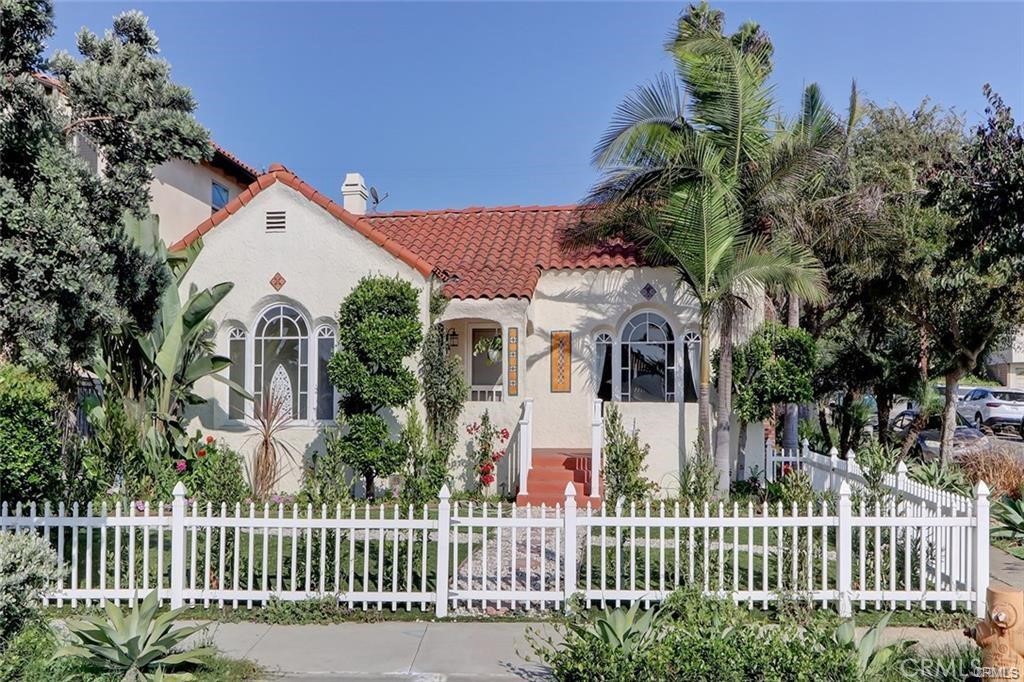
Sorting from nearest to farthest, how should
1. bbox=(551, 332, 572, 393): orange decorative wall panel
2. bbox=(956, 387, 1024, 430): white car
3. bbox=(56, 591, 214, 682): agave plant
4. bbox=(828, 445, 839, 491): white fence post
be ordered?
bbox=(56, 591, 214, 682): agave plant, bbox=(828, 445, 839, 491): white fence post, bbox=(551, 332, 572, 393): orange decorative wall panel, bbox=(956, 387, 1024, 430): white car

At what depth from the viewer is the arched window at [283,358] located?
13508 mm

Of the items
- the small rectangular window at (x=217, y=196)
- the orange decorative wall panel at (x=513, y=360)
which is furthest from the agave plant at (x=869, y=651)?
the small rectangular window at (x=217, y=196)

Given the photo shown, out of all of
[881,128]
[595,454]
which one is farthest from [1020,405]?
[595,454]

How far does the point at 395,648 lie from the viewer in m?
6.18

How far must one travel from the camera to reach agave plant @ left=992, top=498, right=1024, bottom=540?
10.3 meters

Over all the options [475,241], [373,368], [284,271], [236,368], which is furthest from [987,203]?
[236,368]

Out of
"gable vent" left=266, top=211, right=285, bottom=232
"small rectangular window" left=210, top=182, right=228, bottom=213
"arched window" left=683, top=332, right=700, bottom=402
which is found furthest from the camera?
"small rectangular window" left=210, top=182, right=228, bottom=213

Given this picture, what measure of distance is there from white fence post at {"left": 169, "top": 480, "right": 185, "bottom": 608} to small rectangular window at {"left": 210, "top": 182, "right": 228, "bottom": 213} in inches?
551

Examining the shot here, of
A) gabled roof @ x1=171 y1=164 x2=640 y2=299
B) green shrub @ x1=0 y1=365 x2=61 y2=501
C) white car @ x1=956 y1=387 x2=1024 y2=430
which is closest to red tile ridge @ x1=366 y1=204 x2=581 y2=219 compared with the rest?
gabled roof @ x1=171 y1=164 x2=640 y2=299

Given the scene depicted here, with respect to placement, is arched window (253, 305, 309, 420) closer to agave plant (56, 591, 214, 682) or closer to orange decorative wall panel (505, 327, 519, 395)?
orange decorative wall panel (505, 327, 519, 395)

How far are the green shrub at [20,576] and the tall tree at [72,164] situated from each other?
4.13 feet

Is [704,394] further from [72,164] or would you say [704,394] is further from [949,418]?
[72,164]

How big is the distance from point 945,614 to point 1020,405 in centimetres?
2655

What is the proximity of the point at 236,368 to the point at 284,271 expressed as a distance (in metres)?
1.95
